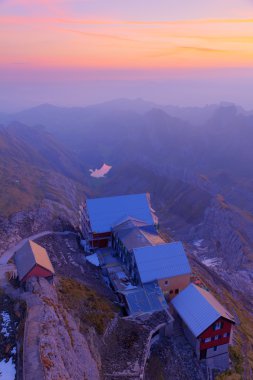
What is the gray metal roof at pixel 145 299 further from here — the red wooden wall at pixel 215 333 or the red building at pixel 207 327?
the red wooden wall at pixel 215 333

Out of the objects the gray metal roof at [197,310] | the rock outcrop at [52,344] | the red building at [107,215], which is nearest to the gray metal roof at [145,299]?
the gray metal roof at [197,310]

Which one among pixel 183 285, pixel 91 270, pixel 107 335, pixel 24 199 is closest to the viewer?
pixel 107 335

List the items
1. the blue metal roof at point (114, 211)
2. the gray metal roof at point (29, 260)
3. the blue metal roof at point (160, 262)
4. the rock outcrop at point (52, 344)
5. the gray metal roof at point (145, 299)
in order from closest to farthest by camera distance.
Answer: the rock outcrop at point (52, 344) < the gray metal roof at point (29, 260) < the gray metal roof at point (145, 299) < the blue metal roof at point (160, 262) < the blue metal roof at point (114, 211)

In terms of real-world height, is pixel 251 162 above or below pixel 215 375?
below

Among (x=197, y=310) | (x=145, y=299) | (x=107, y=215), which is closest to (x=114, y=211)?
(x=107, y=215)

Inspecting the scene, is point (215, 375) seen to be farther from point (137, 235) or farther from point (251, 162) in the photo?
point (251, 162)

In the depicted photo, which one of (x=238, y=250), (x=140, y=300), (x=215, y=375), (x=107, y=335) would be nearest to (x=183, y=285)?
(x=140, y=300)

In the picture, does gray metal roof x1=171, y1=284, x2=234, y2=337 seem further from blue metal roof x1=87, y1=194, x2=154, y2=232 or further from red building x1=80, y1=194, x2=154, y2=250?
blue metal roof x1=87, y1=194, x2=154, y2=232
